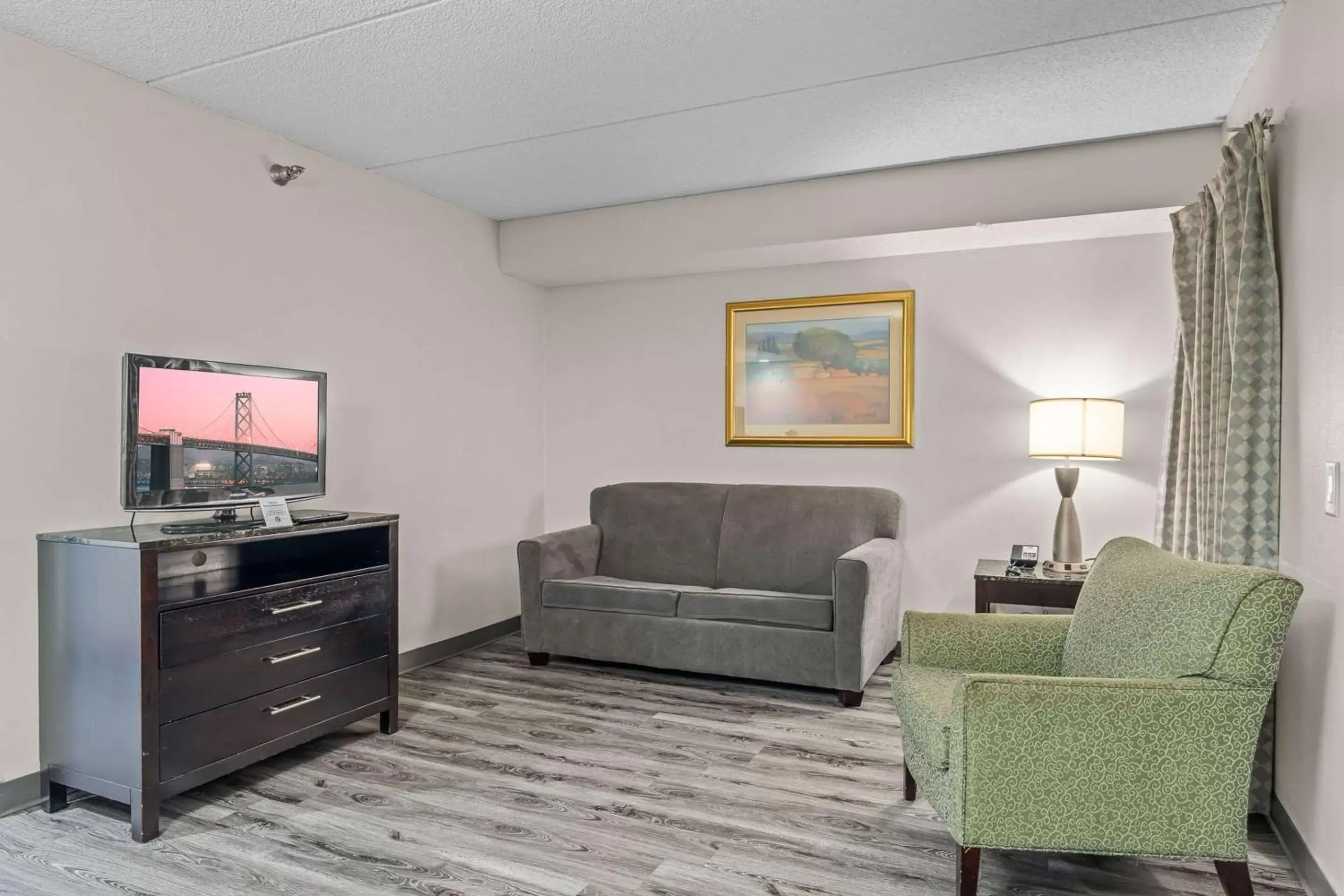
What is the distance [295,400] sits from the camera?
10.5 feet

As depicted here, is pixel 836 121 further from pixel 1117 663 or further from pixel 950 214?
pixel 1117 663

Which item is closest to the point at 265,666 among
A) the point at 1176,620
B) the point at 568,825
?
the point at 568,825

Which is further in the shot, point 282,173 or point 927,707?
point 282,173

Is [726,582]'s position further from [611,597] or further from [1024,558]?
[1024,558]

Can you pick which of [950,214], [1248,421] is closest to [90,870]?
[1248,421]

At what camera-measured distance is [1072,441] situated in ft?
11.8

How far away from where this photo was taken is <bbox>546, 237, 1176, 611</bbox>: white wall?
3.98 m

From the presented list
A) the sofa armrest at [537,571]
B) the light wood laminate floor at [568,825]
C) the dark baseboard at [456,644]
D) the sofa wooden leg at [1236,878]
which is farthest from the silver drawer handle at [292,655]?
the sofa wooden leg at [1236,878]

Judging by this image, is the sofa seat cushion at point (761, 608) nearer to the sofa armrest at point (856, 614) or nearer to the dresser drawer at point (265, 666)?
the sofa armrest at point (856, 614)

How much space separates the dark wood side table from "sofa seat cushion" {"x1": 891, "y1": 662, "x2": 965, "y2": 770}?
1041mm

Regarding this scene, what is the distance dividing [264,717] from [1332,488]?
3128mm

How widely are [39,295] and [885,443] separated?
367 cm

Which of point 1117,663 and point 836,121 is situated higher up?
point 836,121

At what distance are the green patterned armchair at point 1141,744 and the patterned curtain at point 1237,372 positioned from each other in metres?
0.52
